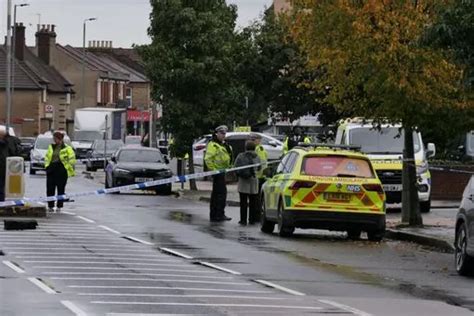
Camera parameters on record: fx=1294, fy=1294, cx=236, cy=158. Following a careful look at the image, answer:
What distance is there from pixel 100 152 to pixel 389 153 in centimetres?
3311

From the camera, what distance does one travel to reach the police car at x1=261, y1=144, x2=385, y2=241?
859 inches

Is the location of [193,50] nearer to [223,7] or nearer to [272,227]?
[223,7]

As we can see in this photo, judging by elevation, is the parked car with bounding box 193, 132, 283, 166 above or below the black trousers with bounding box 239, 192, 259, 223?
above

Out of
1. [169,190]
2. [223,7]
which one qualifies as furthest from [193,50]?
[169,190]

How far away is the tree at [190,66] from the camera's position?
40.2 m

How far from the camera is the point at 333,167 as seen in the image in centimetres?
2214

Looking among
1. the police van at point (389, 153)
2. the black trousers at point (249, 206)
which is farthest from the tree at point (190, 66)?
the black trousers at point (249, 206)

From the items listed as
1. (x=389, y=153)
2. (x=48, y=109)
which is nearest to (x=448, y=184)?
(x=389, y=153)

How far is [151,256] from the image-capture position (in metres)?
17.5

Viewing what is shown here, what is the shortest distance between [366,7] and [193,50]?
19227 mm

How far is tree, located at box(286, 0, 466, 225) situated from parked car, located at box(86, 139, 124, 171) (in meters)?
32.7

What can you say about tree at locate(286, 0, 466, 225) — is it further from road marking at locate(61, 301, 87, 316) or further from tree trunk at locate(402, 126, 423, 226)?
road marking at locate(61, 301, 87, 316)

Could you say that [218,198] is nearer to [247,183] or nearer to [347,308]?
[247,183]

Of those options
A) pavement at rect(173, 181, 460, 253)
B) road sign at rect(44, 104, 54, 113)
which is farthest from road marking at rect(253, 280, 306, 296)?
road sign at rect(44, 104, 54, 113)
